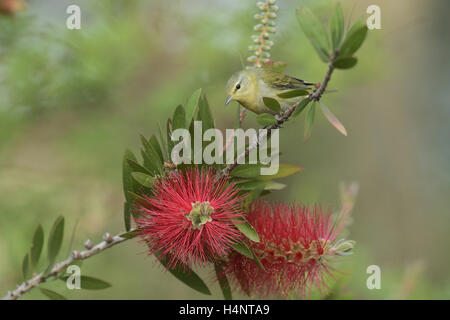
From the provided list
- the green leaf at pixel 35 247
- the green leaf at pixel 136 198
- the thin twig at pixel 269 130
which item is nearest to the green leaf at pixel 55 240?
the green leaf at pixel 35 247

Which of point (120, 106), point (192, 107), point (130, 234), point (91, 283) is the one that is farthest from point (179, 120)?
point (120, 106)

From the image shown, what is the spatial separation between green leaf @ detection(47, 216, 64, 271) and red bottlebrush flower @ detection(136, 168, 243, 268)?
135 millimetres

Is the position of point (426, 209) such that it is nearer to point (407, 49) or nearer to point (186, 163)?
point (407, 49)

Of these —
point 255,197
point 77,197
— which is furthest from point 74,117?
point 255,197

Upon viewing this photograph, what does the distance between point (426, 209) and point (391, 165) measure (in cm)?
26

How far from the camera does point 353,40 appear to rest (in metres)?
0.34

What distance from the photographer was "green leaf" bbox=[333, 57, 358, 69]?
0.34 meters

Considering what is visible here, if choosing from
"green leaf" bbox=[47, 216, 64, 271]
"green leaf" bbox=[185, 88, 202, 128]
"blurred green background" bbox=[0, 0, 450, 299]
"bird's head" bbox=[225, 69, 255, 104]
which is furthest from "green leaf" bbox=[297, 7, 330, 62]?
"blurred green background" bbox=[0, 0, 450, 299]

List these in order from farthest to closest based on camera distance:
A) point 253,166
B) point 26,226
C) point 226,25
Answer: point 226,25 → point 26,226 → point 253,166

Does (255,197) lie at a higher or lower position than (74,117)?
lower

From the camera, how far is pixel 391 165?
6.75 ft

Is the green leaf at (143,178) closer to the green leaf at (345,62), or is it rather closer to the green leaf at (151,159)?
the green leaf at (151,159)

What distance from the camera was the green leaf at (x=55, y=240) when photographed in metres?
0.54

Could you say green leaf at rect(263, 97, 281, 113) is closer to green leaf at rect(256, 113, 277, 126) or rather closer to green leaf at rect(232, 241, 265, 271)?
green leaf at rect(256, 113, 277, 126)
